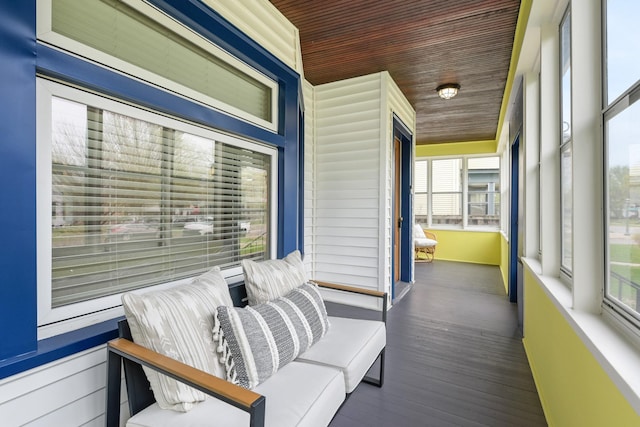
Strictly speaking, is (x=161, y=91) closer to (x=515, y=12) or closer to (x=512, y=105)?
(x=515, y=12)

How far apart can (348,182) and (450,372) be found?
235cm

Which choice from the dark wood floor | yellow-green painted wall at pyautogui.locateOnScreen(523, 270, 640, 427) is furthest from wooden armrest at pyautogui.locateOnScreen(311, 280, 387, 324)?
yellow-green painted wall at pyautogui.locateOnScreen(523, 270, 640, 427)

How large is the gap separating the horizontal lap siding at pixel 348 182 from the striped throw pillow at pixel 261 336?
2.13 m

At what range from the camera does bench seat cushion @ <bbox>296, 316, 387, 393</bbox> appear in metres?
1.64

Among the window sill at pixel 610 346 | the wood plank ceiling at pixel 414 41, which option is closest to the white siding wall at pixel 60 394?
the window sill at pixel 610 346

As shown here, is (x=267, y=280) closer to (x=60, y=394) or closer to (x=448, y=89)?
(x=60, y=394)

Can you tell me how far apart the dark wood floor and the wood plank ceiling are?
2.89 meters

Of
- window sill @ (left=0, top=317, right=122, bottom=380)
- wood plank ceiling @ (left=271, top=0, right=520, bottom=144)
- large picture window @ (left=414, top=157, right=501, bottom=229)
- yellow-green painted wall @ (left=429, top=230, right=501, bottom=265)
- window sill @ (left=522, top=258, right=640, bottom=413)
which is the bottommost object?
yellow-green painted wall @ (left=429, top=230, right=501, bottom=265)

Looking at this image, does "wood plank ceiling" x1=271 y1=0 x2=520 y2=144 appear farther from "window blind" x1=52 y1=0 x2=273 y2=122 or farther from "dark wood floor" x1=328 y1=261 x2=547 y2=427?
"dark wood floor" x1=328 y1=261 x2=547 y2=427

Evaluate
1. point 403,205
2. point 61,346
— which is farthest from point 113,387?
point 403,205

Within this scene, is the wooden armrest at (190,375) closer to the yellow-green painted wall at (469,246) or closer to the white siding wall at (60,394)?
the white siding wall at (60,394)

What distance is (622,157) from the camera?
1164 mm

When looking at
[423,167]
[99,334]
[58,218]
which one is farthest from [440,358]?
[423,167]

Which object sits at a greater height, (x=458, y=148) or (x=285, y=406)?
(x=458, y=148)
